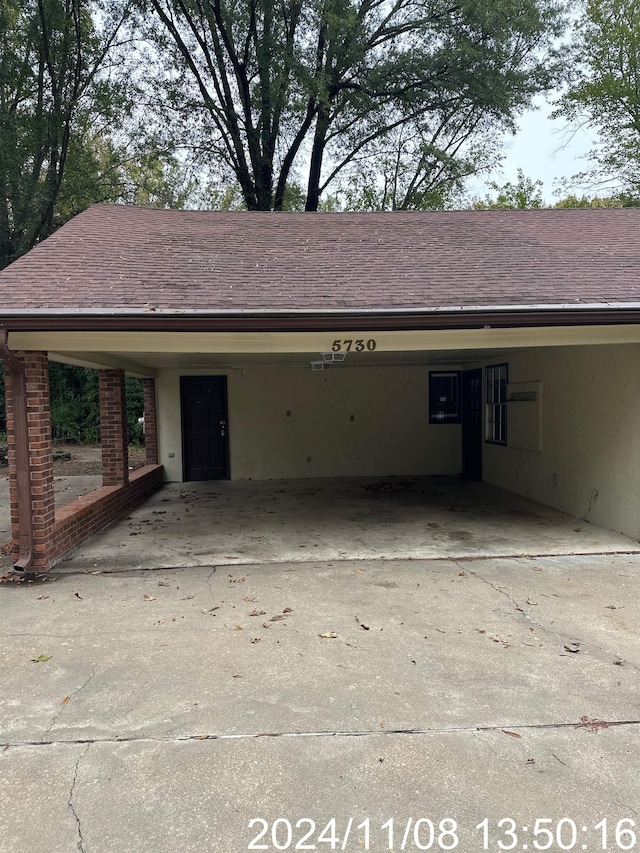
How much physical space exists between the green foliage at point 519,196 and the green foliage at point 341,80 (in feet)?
19.0

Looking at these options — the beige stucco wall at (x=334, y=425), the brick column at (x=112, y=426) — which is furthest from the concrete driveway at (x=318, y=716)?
the beige stucco wall at (x=334, y=425)

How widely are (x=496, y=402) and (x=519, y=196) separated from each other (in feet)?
64.7

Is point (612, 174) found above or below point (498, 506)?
above

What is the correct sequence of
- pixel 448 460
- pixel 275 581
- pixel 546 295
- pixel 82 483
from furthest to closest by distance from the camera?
1. pixel 448 460
2. pixel 82 483
3. pixel 546 295
4. pixel 275 581

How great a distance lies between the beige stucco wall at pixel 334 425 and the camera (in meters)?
11.2

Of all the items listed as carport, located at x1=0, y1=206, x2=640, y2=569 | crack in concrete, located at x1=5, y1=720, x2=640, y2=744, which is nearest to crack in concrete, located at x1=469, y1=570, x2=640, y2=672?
crack in concrete, located at x1=5, y1=720, x2=640, y2=744

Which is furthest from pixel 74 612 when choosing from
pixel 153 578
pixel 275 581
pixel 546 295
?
pixel 546 295

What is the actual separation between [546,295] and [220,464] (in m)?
7.43

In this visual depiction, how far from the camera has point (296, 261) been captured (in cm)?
675

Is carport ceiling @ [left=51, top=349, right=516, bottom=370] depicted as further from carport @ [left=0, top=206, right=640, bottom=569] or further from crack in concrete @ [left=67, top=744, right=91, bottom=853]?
crack in concrete @ [left=67, top=744, right=91, bottom=853]

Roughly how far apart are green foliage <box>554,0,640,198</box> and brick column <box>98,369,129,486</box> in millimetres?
18718

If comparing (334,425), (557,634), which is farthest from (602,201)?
(557,634)

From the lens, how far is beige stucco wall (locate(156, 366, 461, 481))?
11.2m

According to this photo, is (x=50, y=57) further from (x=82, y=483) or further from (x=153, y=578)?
(x=153, y=578)
